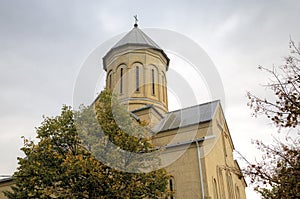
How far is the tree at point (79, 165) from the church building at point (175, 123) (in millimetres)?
2096

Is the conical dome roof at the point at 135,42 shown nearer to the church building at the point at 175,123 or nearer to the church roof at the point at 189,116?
the church building at the point at 175,123

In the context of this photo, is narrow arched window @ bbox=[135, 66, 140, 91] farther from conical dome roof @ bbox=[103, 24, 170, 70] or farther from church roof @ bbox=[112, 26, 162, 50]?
church roof @ bbox=[112, 26, 162, 50]

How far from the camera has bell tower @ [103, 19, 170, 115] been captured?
69.8ft

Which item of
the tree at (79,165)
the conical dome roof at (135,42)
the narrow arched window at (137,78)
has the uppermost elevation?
the conical dome roof at (135,42)

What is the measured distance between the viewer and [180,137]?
55.1 ft

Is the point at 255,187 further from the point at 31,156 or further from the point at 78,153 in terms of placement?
the point at 31,156

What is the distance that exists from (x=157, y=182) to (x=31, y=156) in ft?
15.5

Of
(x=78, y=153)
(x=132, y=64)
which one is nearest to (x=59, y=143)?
(x=78, y=153)

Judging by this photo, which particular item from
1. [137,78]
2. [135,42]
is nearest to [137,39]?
[135,42]

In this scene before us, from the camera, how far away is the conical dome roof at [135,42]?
75.5 ft

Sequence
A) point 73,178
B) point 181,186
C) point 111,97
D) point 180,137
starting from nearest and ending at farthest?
point 73,178 < point 111,97 < point 181,186 < point 180,137

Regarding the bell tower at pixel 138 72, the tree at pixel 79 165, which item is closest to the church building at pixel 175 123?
the bell tower at pixel 138 72

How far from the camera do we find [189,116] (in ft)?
60.6

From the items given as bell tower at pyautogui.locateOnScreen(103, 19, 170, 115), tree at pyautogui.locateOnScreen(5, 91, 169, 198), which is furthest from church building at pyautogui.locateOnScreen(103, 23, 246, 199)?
tree at pyautogui.locateOnScreen(5, 91, 169, 198)
